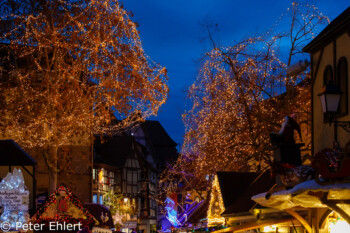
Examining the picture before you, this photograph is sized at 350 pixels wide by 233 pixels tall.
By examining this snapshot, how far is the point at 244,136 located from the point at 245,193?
4387 mm

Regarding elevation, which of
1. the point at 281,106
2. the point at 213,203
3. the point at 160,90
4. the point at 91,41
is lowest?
the point at 213,203

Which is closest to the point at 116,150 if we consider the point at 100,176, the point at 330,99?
the point at 100,176

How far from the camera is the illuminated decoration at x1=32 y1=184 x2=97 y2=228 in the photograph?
22.0 meters

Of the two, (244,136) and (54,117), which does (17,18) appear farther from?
(244,136)

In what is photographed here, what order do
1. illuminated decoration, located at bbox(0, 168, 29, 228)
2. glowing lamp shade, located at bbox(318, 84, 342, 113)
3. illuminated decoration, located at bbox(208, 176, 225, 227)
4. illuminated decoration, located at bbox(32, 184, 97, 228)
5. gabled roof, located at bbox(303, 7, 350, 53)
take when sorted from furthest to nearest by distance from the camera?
illuminated decoration, located at bbox(32, 184, 97, 228), illuminated decoration, located at bbox(208, 176, 225, 227), illuminated decoration, located at bbox(0, 168, 29, 228), gabled roof, located at bbox(303, 7, 350, 53), glowing lamp shade, located at bbox(318, 84, 342, 113)

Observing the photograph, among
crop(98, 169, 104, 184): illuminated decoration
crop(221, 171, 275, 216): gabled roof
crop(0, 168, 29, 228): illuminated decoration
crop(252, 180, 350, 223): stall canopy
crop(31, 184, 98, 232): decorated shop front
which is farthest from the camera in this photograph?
crop(98, 169, 104, 184): illuminated decoration

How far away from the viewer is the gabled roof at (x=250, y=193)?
1634 centimetres

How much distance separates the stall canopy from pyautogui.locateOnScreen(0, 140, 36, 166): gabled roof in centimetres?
1596

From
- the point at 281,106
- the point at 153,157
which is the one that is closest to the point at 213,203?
the point at 281,106

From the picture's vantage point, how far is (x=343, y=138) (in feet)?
35.1

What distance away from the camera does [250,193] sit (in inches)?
693

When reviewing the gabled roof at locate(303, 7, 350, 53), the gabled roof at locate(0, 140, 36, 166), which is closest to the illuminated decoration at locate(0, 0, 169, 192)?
the gabled roof at locate(0, 140, 36, 166)

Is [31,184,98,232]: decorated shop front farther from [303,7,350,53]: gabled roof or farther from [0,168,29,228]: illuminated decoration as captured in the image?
[303,7,350,53]: gabled roof

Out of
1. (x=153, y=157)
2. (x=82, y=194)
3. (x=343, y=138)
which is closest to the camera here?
(x=343, y=138)
